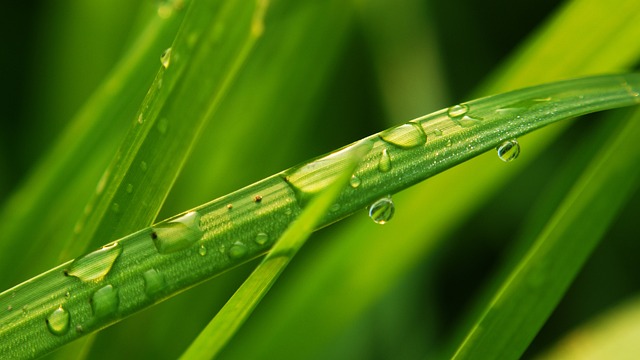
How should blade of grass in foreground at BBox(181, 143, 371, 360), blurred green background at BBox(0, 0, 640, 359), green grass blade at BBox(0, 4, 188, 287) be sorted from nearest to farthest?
1. blade of grass in foreground at BBox(181, 143, 371, 360)
2. green grass blade at BBox(0, 4, 188, 287)
3. blurred green background at BBox(0, 0, 640, 359)

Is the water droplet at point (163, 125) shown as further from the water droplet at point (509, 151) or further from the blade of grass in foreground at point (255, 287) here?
the water droplet at point (509, 151)

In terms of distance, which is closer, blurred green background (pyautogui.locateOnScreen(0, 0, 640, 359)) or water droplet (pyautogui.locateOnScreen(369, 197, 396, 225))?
water droplet (pyautogui.locateOnScreen(369, 197, 396, 225))

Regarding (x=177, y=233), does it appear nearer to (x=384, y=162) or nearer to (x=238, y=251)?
(x=238, y=251)

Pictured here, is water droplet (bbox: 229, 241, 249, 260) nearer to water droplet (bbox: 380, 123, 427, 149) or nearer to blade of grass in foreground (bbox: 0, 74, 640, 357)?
blade of grass in foreground (bbox: 0, 74, 640, 357)

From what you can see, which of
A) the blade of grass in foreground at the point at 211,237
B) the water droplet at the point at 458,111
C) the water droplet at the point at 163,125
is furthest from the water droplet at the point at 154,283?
the water droplet at the point at 458,111

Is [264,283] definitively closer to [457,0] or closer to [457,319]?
[457,319]

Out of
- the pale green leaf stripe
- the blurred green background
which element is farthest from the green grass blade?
the pale green leaf stripe

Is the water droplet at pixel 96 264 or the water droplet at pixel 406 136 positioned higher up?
the water droplet at pixel 406 136
